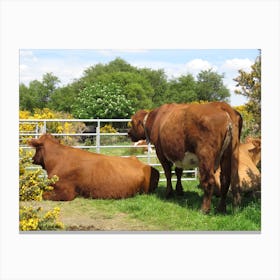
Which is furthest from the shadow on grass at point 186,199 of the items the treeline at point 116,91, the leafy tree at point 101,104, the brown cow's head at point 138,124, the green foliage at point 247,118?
the leafy tree at point 101,104

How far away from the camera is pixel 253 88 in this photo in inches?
233

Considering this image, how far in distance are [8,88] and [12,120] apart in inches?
17.1

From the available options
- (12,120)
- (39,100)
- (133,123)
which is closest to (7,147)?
(12,120)

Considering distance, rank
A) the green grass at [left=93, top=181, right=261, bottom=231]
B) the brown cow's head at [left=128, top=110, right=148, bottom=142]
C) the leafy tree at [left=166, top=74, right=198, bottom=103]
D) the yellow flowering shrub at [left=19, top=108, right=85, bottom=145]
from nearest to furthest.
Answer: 1. the green grass at [left=93, top=181, right=261, bottom=231]
2. the brown cow's head at [left=128, top=110, right=148, bottom=142]
3. the yellow flowering shrub at [left=19, top=108, right=85, bottom=145]
4. the leafy tree at [left=166, top=74, right=198, bottom=103]

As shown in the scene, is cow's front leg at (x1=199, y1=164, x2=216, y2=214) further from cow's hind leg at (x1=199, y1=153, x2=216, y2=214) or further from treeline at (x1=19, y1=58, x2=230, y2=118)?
treeline at (x1=19, y1=58, x2=230, y2=118)

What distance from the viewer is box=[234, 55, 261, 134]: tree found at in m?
5.81

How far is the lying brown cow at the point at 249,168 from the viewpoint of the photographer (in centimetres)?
641

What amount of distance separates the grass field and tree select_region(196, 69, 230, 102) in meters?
5.47

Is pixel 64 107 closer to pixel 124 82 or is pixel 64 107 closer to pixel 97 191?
pixel 97 191

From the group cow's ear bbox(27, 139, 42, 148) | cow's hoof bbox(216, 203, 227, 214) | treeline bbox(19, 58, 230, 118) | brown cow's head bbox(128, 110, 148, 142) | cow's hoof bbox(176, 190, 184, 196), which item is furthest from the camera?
treeline bbox(19, 58, 230, 118)

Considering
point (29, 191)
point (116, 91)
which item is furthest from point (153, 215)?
point (116, 91)

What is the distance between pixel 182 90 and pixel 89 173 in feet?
34.1

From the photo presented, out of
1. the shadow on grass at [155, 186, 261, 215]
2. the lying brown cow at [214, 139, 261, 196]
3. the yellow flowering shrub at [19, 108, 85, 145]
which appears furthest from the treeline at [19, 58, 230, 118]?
the shadow on grass at [155, 186, 261, 215]

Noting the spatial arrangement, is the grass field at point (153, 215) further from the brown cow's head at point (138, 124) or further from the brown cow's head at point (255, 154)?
the brown cow's head at point (138, 124)
